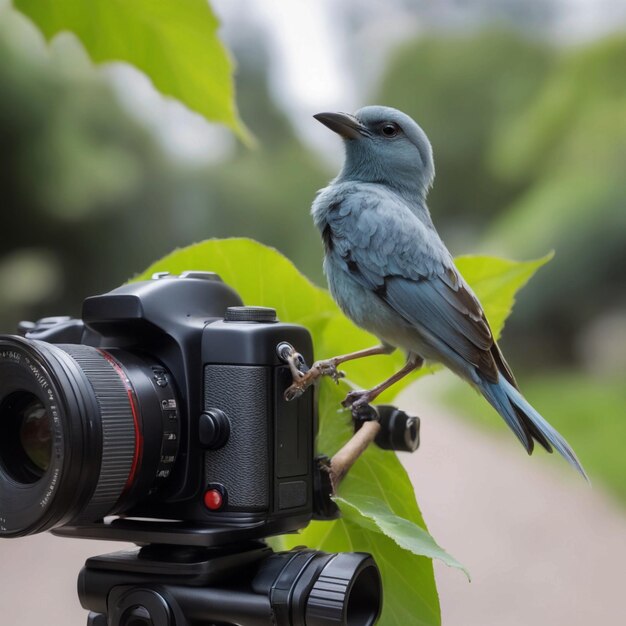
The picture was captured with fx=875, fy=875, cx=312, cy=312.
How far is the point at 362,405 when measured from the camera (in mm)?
393

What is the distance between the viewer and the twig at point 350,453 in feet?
1.25

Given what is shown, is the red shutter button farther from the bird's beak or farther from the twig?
the bird's beak


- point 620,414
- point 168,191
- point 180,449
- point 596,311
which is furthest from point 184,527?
point 596,311

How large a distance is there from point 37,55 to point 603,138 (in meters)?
2.60

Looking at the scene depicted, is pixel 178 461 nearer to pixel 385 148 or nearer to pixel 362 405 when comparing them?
pixel 362 405

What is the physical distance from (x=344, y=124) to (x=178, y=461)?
0.18m

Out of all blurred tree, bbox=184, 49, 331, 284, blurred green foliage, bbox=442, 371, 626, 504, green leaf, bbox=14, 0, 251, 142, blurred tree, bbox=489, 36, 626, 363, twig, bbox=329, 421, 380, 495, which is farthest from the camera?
blurred tree, bbox=489, 36, 626, 363

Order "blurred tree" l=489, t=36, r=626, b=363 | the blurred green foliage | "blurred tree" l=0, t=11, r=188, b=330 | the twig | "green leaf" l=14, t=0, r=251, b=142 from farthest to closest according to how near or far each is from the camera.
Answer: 1. "blurred tree" l=489, t=36, r=626, b=363
2. the blurred green foliage
3. "blurred tree" l=0, t=11, r=188, b=330
4. the twig
5. "green leaf" l=14, t=0, r=251, b=142

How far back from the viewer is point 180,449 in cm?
39

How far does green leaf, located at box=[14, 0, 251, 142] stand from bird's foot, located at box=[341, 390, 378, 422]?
0.16 meters

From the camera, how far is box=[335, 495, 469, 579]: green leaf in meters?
0.31

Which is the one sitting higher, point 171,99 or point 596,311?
point 171,99

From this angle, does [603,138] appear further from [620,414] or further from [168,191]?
[168,191]

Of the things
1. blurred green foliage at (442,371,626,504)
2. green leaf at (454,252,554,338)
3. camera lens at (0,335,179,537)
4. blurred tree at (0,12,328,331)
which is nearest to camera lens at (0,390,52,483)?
camera lens at (0,335,179,537)
